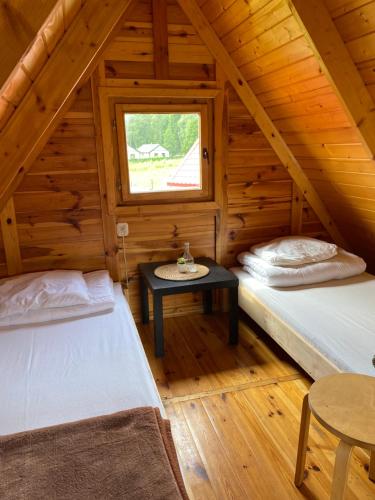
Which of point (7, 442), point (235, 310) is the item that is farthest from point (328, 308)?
point (7, 442)

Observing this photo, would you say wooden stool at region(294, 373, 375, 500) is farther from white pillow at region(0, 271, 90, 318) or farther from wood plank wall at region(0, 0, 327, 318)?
wood plank wall at region(0, 0, 327, 318)

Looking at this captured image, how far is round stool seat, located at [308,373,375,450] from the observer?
1.19m

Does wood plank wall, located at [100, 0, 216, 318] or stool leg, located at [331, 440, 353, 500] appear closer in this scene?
stool leg, located at [331, 440, 353, 500]

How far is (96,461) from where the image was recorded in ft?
3.77

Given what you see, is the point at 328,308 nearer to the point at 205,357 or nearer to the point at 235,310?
the point at 235,310

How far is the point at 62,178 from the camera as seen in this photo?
262cm

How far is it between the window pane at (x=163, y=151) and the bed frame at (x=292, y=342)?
3.37 ft

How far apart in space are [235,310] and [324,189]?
4.15ft

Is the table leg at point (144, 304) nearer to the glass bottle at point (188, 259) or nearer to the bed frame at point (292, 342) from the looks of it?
the glass bottle at point (188, 259)

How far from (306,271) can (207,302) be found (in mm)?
881

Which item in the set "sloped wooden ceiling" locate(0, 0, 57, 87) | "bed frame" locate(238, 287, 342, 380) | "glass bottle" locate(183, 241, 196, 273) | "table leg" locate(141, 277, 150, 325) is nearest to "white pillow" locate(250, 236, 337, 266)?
"bed frame" locate(238, 287, 342, 380)

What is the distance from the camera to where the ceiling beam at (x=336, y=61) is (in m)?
1.78

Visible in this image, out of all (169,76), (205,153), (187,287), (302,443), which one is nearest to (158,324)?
(187,287)

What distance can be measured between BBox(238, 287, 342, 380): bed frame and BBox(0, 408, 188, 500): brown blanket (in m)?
0.93
